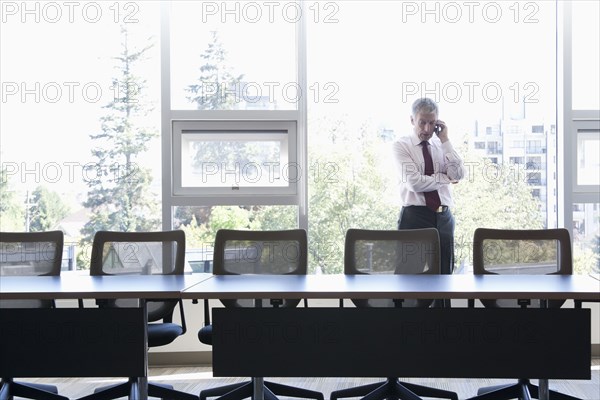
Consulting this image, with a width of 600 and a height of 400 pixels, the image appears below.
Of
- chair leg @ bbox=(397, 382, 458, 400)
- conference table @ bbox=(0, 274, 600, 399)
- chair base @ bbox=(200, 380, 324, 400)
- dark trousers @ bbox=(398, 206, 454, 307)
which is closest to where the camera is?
conference table @ bbox=(0, 274, 600, 399)

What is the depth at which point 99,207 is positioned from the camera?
5.70 meters

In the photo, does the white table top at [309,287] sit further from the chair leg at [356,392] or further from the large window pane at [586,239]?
the large window pane at [586,239]

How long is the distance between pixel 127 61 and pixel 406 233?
9.09ft

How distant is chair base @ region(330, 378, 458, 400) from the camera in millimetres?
3922

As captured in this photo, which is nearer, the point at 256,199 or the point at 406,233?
the point at 406,233

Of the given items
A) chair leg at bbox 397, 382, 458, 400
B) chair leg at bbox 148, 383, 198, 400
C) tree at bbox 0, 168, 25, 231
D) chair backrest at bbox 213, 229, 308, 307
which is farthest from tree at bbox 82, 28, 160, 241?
chair leg at bbox 397, 382, 458, 400

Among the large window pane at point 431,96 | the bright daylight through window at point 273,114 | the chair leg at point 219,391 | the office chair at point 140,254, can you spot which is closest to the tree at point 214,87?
the bright daylight through window at point 273,114

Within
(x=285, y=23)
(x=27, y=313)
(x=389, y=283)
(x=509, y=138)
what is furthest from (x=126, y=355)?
(x=509, y=138)

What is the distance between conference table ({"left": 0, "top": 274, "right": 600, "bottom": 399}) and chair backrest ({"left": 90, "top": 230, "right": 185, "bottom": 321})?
3.00 feet

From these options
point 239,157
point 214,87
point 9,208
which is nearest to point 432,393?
point 239,157

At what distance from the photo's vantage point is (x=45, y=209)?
5.72 m

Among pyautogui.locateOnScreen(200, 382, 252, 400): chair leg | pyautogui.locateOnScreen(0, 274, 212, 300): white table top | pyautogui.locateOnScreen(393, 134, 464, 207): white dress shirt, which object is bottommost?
pyautogui.locateOnScreen(200, 382, 252, 400): chair leg

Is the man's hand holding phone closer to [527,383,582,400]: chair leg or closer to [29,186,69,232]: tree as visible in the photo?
[527,383,582,400]: chair leg

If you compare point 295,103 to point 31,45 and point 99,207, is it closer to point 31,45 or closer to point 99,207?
point 99,207
